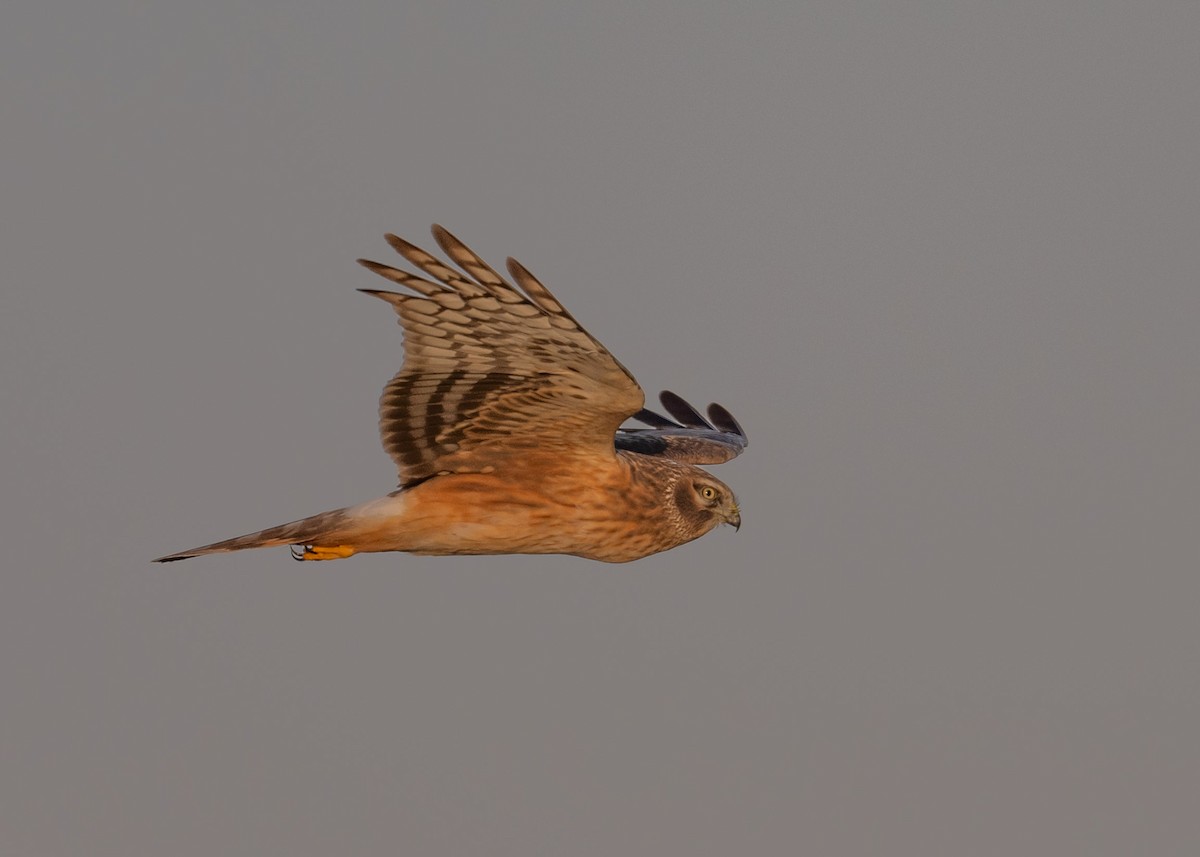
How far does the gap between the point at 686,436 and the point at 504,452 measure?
157 inches

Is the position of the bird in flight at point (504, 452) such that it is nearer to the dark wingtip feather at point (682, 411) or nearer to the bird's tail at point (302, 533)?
the bird's tail at point (302, 533)

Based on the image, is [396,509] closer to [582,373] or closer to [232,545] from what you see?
[232,545]

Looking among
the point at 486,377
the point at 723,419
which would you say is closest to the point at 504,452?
the point at 486,377

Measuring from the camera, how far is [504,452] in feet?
35.4

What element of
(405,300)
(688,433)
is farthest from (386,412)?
(688,433)

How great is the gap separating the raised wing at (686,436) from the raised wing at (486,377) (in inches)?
100

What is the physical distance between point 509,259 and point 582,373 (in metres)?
1.21

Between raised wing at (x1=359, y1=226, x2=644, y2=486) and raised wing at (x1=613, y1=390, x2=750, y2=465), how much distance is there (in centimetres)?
255

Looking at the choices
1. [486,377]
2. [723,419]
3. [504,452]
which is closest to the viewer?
[486,377]

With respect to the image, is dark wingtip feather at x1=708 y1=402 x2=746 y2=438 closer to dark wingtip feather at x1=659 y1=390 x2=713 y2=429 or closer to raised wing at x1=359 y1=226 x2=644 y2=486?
dark wingtip feather at x1=659 y1=390 x2=713 y2=429

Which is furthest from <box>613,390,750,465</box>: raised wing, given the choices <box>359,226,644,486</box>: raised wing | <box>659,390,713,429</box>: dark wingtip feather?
<box>359,226,644,486</box>: raised wing

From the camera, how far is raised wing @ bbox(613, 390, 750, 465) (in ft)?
45.7

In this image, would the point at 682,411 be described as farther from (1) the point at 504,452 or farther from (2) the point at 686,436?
(1) the point at 504,452

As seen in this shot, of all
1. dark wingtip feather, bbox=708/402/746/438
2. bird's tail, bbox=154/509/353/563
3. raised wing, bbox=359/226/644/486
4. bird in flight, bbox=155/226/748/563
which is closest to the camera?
raised wing, bbox=359/226/644/486
